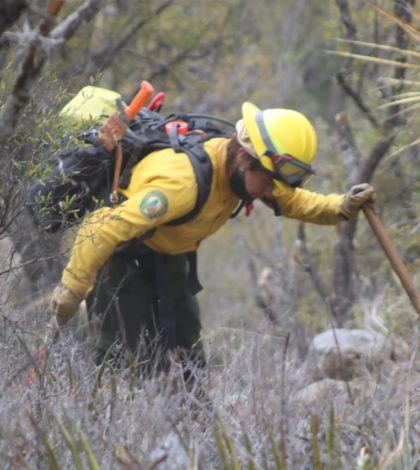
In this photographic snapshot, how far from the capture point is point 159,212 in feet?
14.6

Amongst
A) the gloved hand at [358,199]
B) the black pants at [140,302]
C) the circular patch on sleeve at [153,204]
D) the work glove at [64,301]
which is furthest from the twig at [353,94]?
the work glove at [64,301]

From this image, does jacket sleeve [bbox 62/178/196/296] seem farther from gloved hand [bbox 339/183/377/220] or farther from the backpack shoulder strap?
gloved hand [bbox 339/183/377/220]

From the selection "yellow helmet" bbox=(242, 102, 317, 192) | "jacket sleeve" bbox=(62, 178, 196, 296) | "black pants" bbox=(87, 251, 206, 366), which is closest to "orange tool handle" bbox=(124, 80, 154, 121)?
"jacket sleeve" bbox=(62, 178, 196, 296)

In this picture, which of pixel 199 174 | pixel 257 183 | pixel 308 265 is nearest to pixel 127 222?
pixel 199 174

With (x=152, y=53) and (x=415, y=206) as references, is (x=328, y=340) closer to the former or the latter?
(x=415, y=206)

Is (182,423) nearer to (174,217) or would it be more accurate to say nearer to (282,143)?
(174,217)

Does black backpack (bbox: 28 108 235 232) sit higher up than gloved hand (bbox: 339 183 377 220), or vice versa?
black backpack (bbox: 28 108 235 232)

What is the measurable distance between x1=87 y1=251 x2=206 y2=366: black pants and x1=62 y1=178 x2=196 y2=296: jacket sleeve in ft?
1.32

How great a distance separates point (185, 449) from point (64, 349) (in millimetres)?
1089

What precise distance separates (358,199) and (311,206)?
316 mm

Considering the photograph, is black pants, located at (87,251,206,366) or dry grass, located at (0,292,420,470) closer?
dry grass, located at (0,292,420,470)

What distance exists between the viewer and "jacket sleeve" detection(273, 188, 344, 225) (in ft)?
16.4

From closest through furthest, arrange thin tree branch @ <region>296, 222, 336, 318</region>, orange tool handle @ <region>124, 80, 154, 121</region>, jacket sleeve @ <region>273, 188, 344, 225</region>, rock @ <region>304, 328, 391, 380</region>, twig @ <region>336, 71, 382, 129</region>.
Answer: orange tool handle @ <region>124, 80, 154, 121</region> < jacket sleeve @ <region>273, 188, 344, 225</region> < rock @ <region>304, 328, 391, 380</region> < twig @ <region>336, 71, 382, 129</region> < thin tree branch @ <region>296, 222, 336, 318</region>

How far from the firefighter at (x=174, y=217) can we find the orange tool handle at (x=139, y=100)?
22 cm
